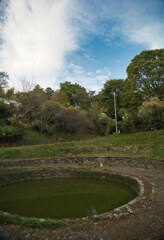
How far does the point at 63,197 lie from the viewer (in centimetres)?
1184

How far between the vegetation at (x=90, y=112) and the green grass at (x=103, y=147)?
3.24 m

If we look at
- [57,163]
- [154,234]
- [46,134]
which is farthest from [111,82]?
[154,234]

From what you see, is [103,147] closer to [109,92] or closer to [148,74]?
[148,74]

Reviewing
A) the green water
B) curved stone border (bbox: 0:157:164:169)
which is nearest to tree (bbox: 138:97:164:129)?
curved stone border (bbox: 0:157:164:169)

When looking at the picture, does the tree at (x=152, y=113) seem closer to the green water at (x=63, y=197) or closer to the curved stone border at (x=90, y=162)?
the curved stone border at (x=90, y=162)

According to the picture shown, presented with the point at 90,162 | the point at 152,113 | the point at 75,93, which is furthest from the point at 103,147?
the point at 75,93

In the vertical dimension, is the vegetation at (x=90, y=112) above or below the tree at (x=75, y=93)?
below

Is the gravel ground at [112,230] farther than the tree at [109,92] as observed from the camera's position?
No

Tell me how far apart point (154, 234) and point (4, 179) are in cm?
1067

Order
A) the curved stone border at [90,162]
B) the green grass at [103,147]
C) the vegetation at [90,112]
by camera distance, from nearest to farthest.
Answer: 1. the curved stone border at [90,162]
2. the green grass at [103,147]
3. the vegetation at [90,112]

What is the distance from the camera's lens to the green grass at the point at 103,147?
18.9m

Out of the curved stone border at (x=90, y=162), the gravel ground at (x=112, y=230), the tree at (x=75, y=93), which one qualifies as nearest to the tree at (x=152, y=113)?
the curved stone border at (x=90, y=162)

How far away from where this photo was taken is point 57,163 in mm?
18266

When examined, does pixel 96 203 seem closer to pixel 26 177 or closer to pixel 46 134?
pixel 26 177
